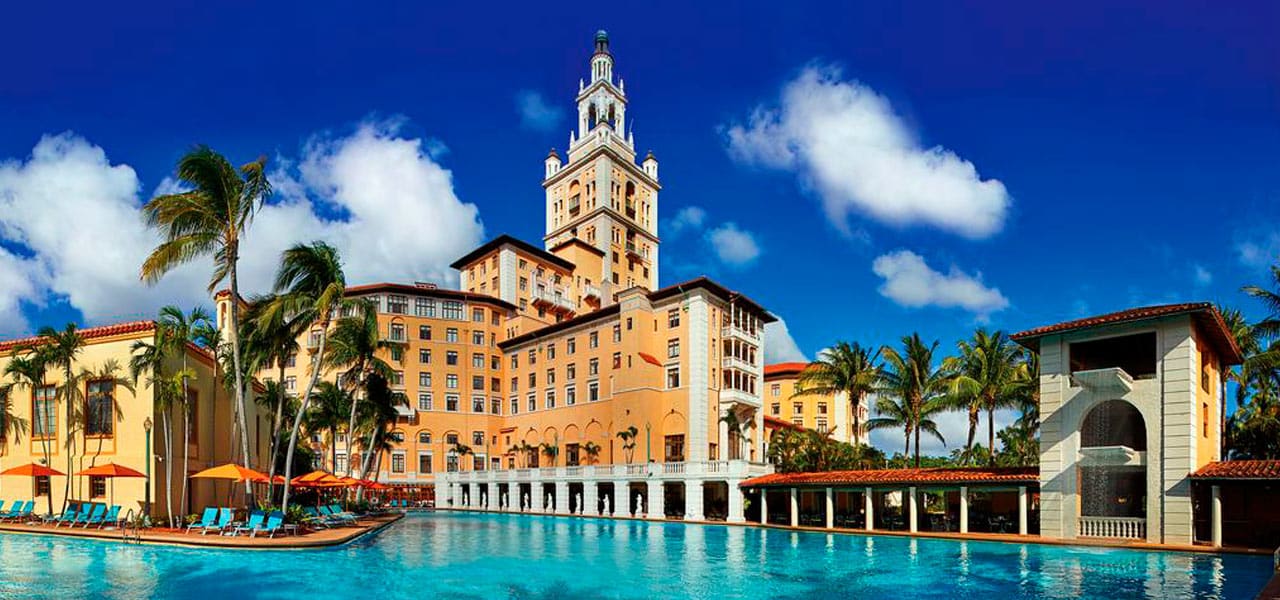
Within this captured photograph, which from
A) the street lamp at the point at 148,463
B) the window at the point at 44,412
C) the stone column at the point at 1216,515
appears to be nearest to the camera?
the stone column at the point at 1216,515

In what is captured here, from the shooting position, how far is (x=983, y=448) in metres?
85.9

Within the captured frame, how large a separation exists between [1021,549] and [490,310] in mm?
57766

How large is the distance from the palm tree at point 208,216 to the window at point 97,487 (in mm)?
6162

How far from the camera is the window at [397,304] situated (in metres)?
76.8

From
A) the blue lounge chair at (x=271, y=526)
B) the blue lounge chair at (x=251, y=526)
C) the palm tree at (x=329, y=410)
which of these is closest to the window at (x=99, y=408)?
the blue lounge chair at (x=251, y=526)

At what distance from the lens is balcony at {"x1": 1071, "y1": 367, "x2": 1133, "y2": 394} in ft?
95.6

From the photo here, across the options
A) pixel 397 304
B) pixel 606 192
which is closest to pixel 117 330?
pixel 397 304

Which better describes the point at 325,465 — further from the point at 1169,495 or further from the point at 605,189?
the point at 1169,495

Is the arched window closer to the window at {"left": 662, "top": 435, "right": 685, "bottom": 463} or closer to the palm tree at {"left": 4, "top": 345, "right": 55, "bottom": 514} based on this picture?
the window at {"left": 662, "top": 435, "right": 685, "bottom": 463}

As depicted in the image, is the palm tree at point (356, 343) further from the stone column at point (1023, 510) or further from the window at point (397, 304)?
the window at point (397, 304)

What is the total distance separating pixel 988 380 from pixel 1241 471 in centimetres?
1435

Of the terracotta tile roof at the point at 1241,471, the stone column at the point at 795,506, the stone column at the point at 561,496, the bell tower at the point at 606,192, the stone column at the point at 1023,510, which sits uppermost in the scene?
the bell tower at the point at 606,192

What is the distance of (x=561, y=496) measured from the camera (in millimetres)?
61531

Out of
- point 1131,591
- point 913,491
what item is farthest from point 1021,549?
point 1131,591
